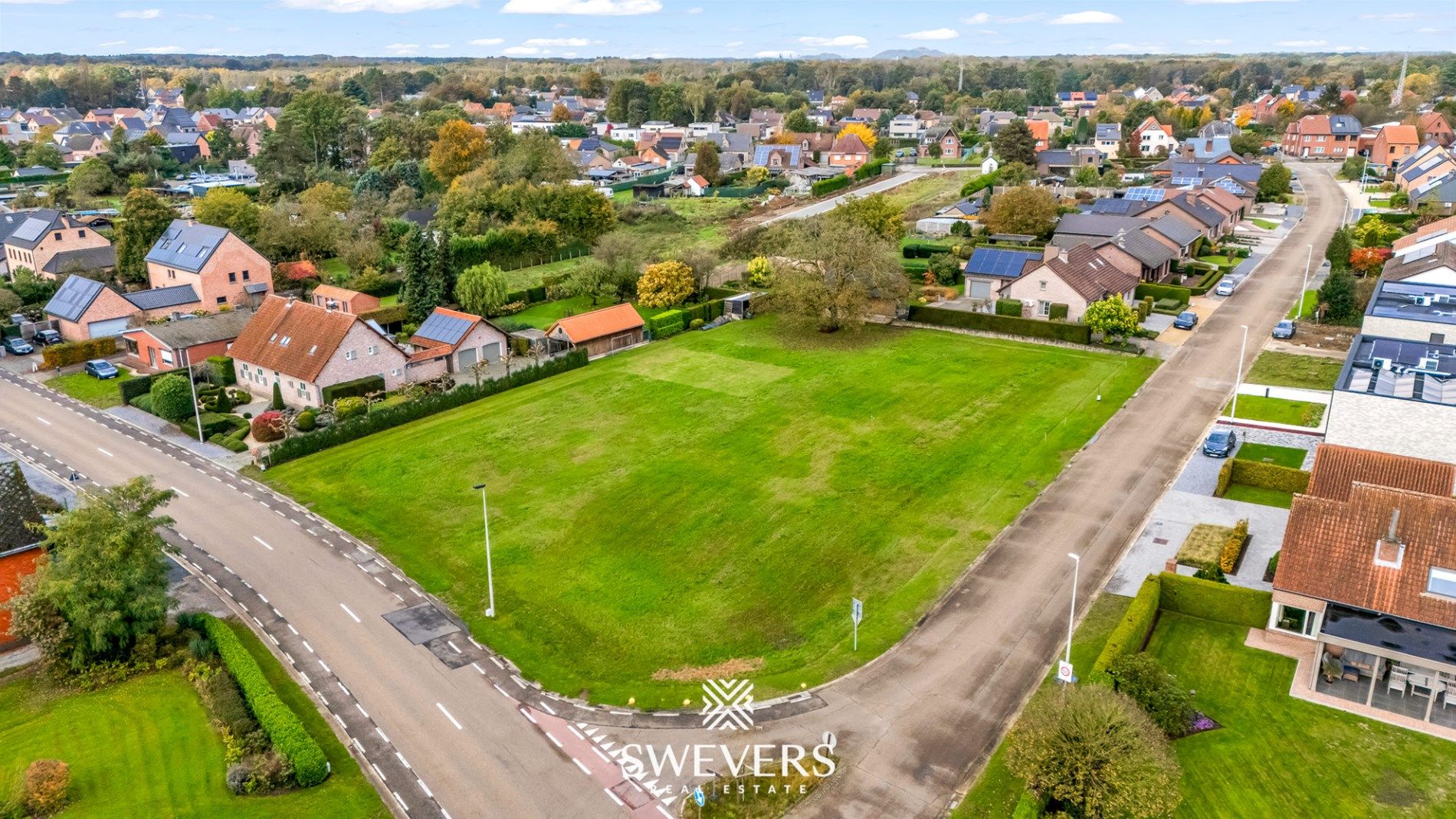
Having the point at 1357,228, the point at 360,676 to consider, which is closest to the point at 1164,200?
the point at 1357,228

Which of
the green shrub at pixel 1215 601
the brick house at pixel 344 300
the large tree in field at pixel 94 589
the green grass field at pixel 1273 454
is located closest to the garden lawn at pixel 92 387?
the brick house at pixel 344 300

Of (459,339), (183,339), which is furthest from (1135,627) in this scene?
(183,339)

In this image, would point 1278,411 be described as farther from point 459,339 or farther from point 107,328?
point 107,328

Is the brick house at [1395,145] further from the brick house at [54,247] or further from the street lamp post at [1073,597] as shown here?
the brick house at [54,247]

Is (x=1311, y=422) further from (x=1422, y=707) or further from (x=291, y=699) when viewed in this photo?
(x=291, y=699)

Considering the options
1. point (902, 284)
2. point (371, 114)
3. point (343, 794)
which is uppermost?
point (371, 114)
